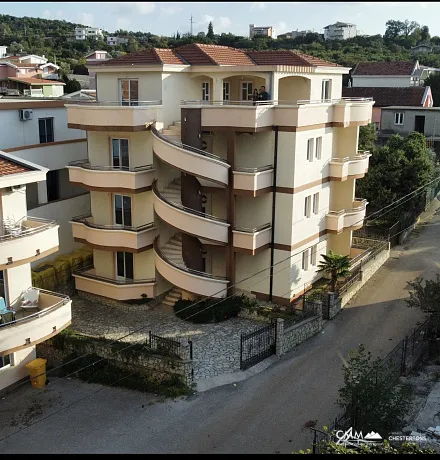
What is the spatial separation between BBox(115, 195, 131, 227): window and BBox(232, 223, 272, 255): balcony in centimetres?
518

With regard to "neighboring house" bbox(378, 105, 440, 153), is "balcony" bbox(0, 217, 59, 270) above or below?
below

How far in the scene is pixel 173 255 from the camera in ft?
85.2

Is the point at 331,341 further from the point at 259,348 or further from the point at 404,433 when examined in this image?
the point at 404,433

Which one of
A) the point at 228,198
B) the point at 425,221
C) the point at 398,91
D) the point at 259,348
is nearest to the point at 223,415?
the point at 259,348

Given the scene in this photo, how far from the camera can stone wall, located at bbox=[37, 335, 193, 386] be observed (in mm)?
19812

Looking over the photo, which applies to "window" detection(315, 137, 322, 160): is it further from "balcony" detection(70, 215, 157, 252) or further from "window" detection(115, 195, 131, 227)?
"window" detection(115, 195, 131, 227)

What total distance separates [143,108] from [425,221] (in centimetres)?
2370

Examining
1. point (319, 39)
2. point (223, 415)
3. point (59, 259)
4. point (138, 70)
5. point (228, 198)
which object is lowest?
point (223, 415)

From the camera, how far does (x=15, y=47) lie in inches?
4587

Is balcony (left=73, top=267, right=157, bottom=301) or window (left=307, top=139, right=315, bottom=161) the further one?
balcony (left=73, top=267, right=157, bottom=301)

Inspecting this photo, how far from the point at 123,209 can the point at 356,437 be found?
1509cm

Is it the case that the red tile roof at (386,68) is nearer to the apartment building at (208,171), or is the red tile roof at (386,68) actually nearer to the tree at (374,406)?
the apartment building at (208,171)

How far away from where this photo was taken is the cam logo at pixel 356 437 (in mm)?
14250

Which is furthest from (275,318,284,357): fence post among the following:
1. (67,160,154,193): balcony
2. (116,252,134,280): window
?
(67,160,154,193): balcony
